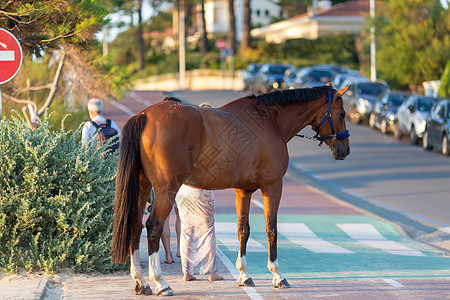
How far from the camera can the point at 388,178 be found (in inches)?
899

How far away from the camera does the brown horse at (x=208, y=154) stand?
27.8ft

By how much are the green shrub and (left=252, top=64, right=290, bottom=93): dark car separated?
1501 inches

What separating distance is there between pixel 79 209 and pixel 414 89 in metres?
41.3

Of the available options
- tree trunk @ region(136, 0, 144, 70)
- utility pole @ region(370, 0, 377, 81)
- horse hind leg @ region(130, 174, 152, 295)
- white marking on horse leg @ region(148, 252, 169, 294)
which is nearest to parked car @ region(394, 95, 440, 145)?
utility pole @ region(370, 0, 377, 81)

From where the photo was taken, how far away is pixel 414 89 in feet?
159

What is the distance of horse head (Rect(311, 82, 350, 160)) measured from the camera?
9.72 metres

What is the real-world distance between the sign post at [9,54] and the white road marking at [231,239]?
4196 mm

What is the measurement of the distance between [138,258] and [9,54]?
3237 millimetres

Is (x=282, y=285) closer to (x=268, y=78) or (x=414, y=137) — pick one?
(x=414, y=137)

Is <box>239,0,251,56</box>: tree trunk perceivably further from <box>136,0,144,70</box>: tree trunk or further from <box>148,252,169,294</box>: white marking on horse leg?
<box>148,252,169,294</box>: white marking on horse leg

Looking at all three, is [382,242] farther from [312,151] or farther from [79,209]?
[312,151]

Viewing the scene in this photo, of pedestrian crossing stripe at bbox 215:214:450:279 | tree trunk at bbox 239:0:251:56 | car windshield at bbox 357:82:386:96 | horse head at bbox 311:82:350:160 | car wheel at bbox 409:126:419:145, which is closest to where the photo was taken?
horse head at bbox 311:82:350:160

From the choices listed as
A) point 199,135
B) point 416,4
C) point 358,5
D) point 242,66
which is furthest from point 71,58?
point 358,5

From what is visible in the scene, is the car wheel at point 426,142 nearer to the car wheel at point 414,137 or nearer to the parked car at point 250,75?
the car wheel at point 414,137
